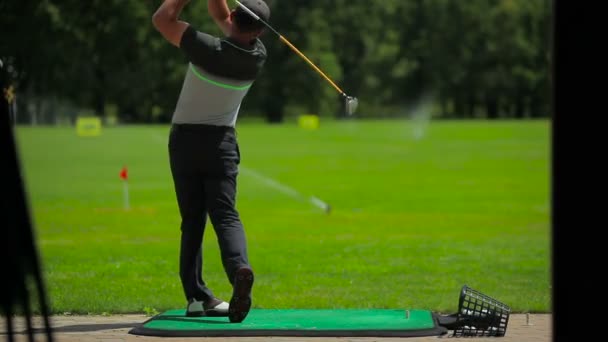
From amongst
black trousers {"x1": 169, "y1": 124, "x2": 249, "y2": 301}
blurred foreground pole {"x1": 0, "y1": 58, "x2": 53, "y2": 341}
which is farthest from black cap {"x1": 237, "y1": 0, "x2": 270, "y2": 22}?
blurred foreground pole {"x1": 0, "y1": 58, "x2": 53, "y2": 341}

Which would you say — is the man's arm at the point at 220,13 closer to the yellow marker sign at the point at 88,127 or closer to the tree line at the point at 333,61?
the yellow marker sign at the point at 88,127

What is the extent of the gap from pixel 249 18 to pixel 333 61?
91.9 metres

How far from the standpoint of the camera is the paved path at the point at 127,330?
23.0ft

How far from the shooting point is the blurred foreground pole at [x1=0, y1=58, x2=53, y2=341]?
3387 mm

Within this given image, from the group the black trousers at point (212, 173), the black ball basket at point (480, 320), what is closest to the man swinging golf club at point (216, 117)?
the black trousers at point (212, 173)

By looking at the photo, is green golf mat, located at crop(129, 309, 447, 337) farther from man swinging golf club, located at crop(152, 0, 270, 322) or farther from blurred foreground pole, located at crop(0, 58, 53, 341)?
blurred foreground pole, located at crop(0, 58, 53, 341)

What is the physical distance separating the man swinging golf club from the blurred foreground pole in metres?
4.02

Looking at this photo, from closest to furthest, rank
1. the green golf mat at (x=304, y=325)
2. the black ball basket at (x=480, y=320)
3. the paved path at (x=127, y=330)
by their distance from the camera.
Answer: the paved path at (x=127, y=330) < the green golf mat at (x=304, y=325) < the black ball basket at (x=480, y=320)

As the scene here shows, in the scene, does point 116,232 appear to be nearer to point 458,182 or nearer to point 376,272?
point 376,272

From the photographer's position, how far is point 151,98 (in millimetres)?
91188

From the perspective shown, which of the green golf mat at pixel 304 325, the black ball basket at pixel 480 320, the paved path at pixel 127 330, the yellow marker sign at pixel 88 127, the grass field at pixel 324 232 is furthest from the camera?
the yellow marker sign at pixel 88 127
